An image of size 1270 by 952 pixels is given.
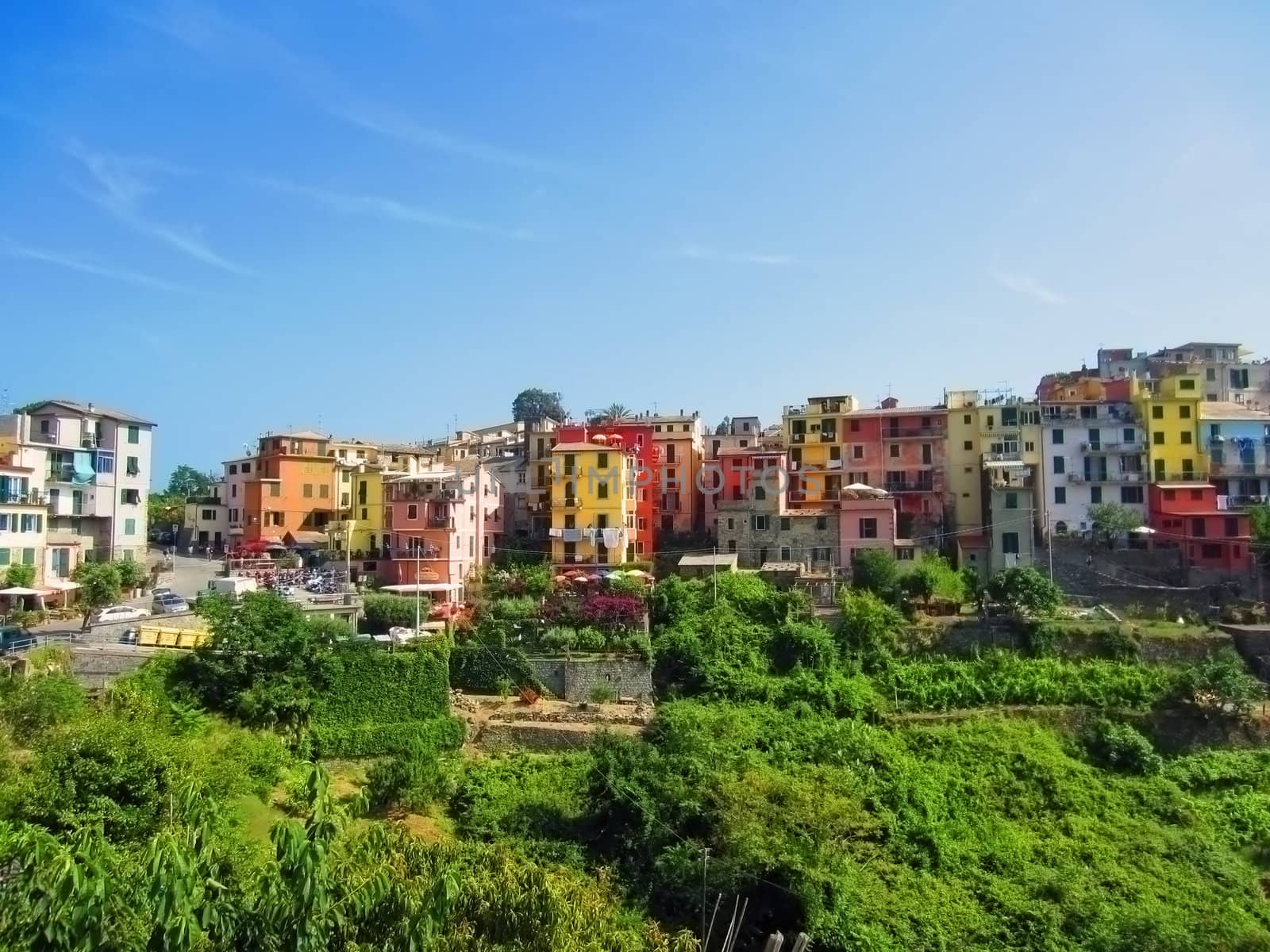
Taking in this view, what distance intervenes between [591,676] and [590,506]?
1160 cm

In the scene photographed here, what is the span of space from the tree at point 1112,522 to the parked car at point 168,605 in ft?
117

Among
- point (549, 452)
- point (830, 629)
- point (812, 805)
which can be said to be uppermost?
point (549, 452)

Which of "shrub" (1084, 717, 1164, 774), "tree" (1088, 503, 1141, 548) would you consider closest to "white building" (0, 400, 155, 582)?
"shrub" (1084, 717, 1164, 774)

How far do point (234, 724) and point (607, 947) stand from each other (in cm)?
1703

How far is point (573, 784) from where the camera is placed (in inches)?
1008

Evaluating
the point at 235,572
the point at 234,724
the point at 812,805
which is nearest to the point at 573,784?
the point at 812,805

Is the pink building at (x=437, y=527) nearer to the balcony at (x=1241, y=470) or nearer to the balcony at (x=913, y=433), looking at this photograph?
the balcony at (x=913, y=433)

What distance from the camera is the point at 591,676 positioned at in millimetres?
31859

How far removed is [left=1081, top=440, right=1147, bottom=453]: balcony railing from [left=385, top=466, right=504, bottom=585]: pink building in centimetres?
2697

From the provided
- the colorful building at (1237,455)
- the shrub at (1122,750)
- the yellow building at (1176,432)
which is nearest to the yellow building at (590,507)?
the shrub at (1122,750)

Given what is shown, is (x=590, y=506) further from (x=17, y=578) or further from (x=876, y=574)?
(x=17, y=578)

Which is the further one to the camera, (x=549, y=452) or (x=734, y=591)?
(x=549, y=452)

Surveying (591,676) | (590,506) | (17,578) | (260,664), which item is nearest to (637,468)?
(590,506)

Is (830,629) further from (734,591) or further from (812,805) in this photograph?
(812,805)
